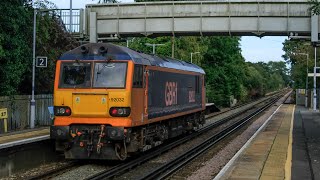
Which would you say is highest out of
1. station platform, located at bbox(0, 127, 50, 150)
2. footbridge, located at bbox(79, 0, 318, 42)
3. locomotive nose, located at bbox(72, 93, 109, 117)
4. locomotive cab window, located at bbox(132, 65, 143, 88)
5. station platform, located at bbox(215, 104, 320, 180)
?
footbridge, located at bbox(79, 0, 318, 42)

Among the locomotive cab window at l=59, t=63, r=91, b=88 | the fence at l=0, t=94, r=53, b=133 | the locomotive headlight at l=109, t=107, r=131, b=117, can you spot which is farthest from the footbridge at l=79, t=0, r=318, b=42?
the locomotive headlight at l=109, t=107, r=131, b=117

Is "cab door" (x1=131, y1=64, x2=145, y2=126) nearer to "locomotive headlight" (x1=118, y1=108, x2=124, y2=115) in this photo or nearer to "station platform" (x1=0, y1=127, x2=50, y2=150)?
"locomotive headlight" (x1=118, y1=108, x2=124, y2=115)

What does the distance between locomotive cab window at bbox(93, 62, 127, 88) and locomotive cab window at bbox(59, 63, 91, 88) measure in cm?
24

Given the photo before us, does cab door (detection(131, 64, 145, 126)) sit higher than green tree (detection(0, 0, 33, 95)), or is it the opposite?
green tree (detection(0, 0, 33, 95))

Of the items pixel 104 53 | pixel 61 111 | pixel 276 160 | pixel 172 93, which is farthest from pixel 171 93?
pixel 61 111

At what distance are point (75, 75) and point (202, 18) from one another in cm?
1216

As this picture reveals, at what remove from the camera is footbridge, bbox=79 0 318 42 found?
24047 mm

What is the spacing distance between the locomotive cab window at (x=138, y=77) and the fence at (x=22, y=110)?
32.4 ft

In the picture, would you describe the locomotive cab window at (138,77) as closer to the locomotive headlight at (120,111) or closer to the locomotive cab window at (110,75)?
the locomotive cab window at (110,75)

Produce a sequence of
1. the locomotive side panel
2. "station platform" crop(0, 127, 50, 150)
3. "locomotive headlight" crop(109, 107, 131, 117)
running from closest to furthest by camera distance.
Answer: "station platform" crop(0, 127, 50, 150) → "locomotive headlight" crop(109, 107, 131, 117) → the locomotive side panel

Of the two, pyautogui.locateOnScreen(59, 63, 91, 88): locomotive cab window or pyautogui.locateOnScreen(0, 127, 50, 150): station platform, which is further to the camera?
pyautogui.locateOnScreen(59, 63, 91, 88): locomotive cab window

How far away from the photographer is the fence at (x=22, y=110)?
22.2 meters

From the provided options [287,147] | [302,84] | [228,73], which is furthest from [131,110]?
[302,84]

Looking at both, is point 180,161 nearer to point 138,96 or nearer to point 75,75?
point 138,96
